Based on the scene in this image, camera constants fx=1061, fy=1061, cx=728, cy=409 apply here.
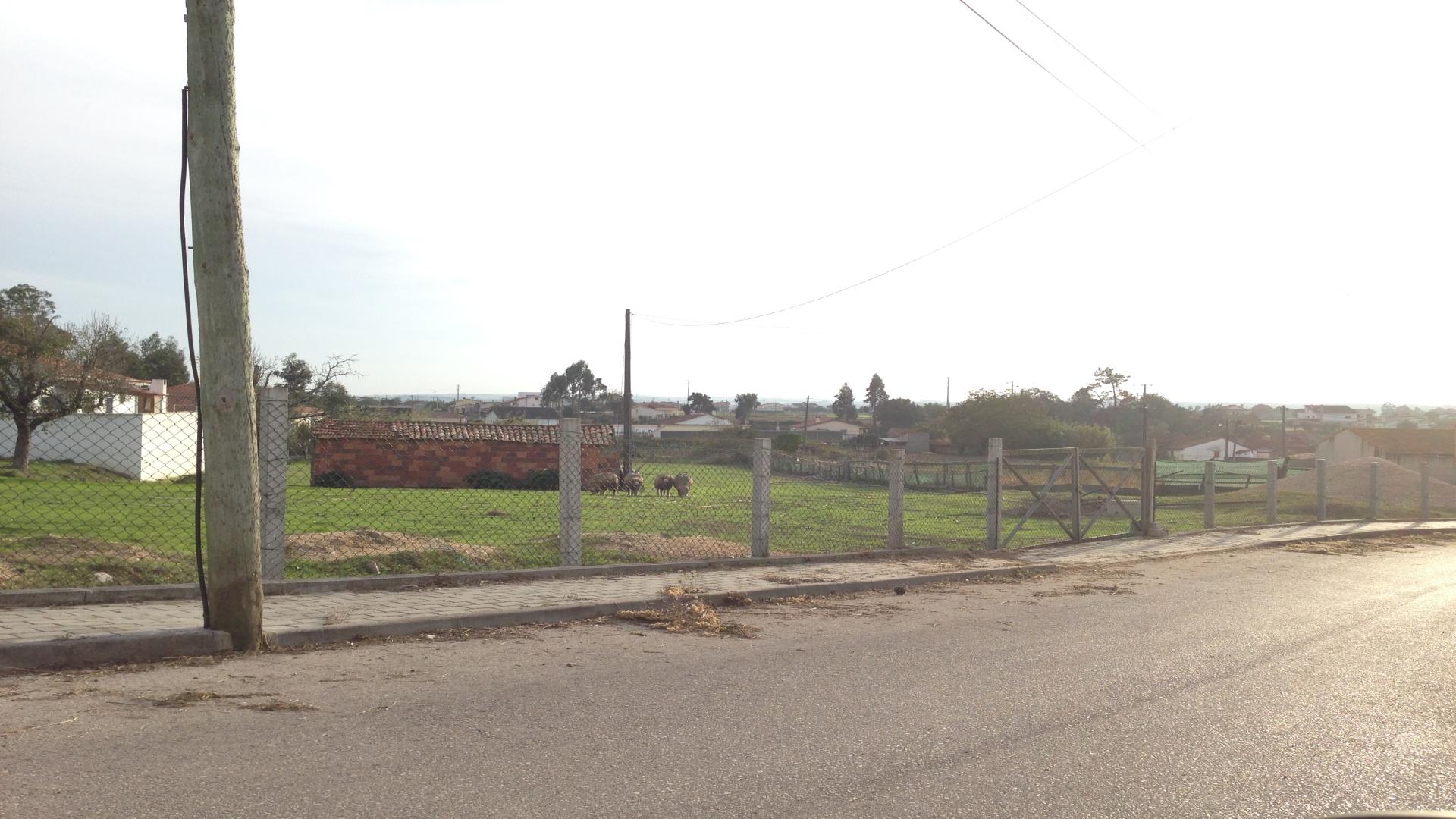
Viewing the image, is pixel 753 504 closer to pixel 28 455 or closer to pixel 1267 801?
pixel 1267 801

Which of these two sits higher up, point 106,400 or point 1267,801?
point 106,400

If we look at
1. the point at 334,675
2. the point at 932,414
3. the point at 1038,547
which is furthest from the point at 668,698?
the point at 932,414

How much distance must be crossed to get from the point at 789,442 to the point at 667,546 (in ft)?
224

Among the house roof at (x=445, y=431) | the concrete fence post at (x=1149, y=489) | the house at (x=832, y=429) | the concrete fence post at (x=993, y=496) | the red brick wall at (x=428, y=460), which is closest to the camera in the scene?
the concrete fence post at (x=993, y=496)

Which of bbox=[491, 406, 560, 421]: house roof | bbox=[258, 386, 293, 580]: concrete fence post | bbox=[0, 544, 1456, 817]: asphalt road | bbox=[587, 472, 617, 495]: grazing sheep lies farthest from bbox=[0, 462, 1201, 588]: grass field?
bbox=[491, 406, 560, 421]: house roof

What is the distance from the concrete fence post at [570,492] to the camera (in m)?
10.3

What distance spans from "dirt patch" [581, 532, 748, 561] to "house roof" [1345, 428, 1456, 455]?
201 feet

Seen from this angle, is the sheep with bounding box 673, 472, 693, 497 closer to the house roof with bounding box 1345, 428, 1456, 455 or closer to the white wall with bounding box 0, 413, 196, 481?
the white wall with bounding box 0, 413, 196, 481

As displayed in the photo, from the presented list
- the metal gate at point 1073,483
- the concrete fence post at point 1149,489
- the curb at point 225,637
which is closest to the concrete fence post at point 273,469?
the curb at point 225,637

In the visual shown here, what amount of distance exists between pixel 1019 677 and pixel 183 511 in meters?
15.6

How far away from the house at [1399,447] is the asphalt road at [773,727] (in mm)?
57293

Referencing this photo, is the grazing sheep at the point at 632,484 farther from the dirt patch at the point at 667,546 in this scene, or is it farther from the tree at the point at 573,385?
the tree at the point at 573,385

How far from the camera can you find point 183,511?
17.7 metres

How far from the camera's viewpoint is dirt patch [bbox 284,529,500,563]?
1091 centimetres
